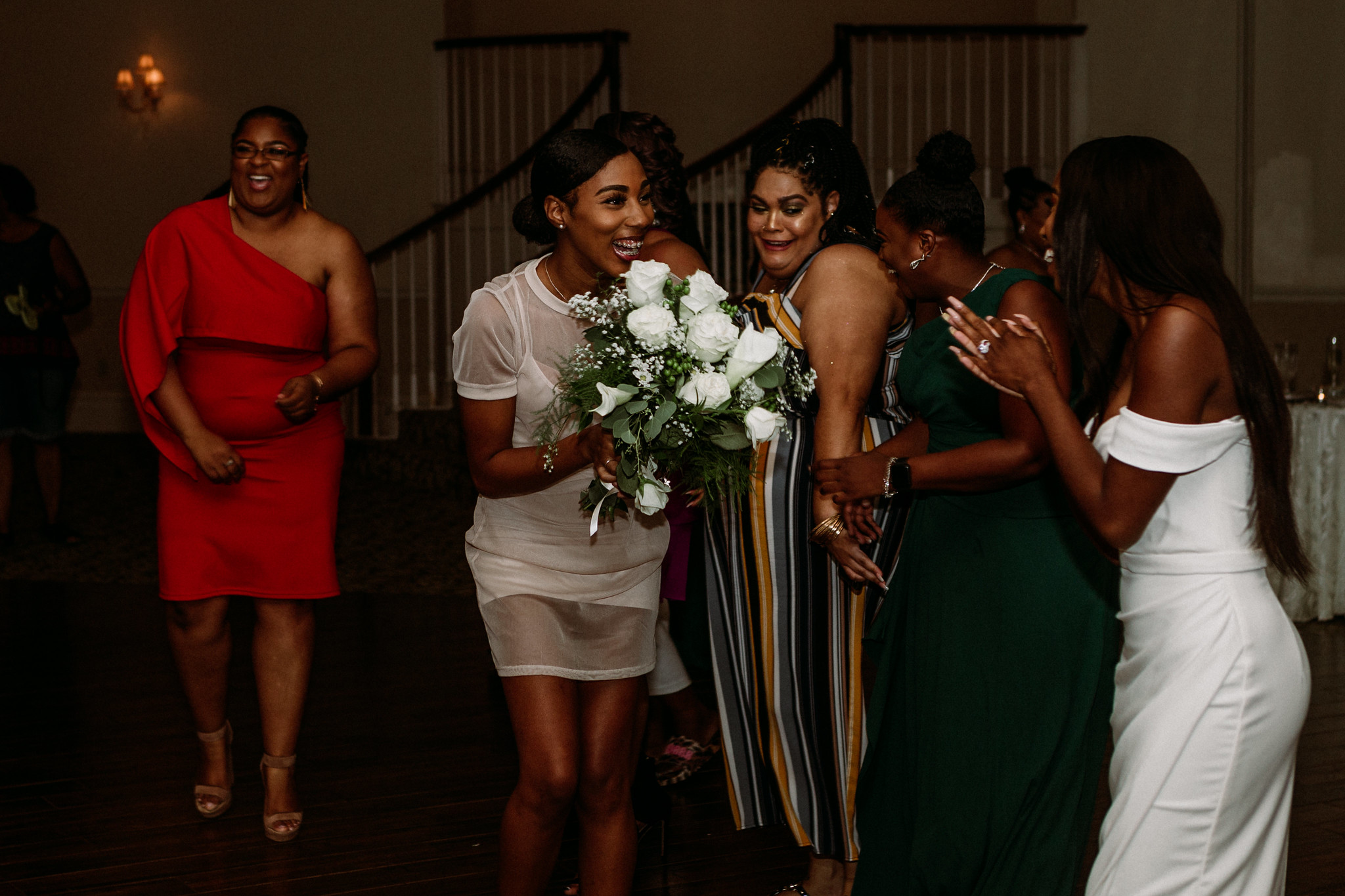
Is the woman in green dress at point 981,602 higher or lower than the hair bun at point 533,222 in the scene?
lower

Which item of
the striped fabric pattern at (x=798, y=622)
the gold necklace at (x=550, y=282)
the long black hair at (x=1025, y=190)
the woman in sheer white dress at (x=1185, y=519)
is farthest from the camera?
the long black hair at (x=1025, y=190)

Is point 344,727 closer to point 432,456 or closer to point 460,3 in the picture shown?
point 432,456

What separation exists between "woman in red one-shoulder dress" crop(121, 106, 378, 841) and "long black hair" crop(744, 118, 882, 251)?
3.94ft

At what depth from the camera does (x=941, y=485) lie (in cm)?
244

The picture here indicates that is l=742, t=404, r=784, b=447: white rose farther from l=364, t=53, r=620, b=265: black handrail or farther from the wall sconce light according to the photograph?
the wall sconce light

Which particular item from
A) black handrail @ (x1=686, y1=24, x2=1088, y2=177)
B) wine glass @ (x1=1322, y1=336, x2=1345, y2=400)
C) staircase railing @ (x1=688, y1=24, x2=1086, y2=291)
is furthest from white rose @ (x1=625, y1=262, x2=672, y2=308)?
black handrail @ (x1=686, y1=24, x2=1088, y2=177)

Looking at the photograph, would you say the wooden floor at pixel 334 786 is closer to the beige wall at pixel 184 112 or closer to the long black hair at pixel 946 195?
the long black hair at pixel 946 195

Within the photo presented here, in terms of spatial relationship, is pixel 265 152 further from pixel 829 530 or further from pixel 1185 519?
pixel 1185 519

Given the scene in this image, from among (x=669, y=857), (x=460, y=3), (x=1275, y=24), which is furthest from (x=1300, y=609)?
(x=460, y=3)

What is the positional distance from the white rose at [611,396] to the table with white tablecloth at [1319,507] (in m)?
4.11

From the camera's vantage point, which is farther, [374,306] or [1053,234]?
[374,306]

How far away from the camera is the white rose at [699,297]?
2162 millimetres

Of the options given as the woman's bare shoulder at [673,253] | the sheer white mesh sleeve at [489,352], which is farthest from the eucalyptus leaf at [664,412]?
the woman's bare shoulder at [673,253]

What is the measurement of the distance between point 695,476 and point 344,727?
2343 mm
